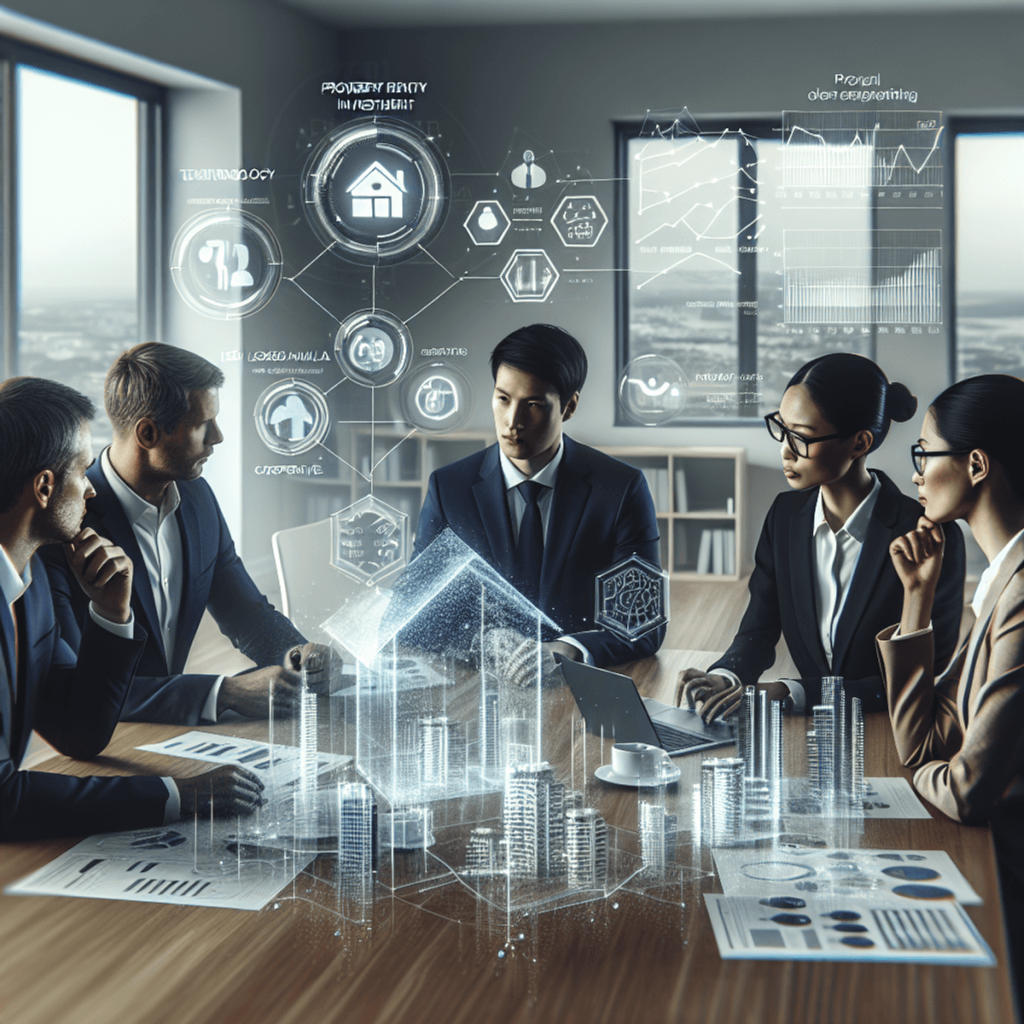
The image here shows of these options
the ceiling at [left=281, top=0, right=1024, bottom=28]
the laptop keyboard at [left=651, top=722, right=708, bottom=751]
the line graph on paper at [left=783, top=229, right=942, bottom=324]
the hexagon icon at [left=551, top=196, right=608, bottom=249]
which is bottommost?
the laptop keyboard at [left=651, top=722, right=708, bottom=751]

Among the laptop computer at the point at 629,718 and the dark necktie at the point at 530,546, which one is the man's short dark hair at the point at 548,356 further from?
the laptop computer at the point at 629,718

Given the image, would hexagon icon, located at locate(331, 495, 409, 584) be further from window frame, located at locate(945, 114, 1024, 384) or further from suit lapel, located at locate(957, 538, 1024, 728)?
suit lapel, located at locate(957, 538, 1024, 728)

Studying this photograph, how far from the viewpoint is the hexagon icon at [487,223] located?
2914mm

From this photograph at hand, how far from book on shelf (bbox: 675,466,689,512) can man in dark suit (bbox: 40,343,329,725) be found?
4.02 feet

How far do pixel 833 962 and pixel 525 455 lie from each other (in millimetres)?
1610

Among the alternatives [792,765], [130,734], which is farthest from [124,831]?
[792,765]

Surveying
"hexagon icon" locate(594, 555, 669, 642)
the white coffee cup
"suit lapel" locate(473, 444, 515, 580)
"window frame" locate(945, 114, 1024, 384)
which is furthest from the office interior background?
the white coffee cup

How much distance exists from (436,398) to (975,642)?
6.19 feet

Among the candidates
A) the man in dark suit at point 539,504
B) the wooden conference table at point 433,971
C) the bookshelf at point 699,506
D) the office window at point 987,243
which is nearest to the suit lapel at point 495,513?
the man in dark suit at point 539,504

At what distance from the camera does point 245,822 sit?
130cm

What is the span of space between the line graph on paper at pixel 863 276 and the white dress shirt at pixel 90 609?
187 centimetres

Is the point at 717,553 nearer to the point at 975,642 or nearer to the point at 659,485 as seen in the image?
the point at 659,485

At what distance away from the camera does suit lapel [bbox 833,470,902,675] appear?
6.88ft

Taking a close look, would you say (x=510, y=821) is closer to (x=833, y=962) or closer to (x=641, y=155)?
(x=833, y=962)
